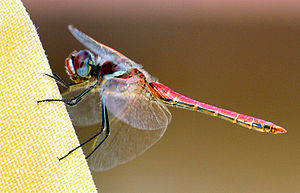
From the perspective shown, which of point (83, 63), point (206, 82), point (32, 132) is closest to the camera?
point (32, 132)

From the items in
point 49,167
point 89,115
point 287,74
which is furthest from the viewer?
point 287,74

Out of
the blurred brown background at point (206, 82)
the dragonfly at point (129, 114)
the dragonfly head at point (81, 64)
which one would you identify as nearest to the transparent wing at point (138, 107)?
the dragonfly at point (129, 114)

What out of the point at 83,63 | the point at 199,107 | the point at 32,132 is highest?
the point at 199,107

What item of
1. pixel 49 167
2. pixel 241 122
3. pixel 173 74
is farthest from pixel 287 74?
pixel 49 167

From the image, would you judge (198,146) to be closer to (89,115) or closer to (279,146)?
(279,146)

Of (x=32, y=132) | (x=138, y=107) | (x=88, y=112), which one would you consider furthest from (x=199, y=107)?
(x=32, y=132)

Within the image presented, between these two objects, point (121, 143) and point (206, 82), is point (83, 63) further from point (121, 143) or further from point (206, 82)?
point (206, 82)
